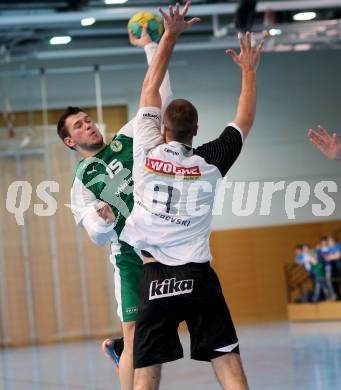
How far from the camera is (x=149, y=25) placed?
5.95m

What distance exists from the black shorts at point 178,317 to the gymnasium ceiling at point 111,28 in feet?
35.0

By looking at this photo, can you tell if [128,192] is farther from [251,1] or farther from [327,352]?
[251,1]

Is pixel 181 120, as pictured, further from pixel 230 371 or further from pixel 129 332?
pixel 129 332

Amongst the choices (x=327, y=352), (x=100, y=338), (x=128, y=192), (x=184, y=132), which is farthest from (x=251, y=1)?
(x=184, y=132)

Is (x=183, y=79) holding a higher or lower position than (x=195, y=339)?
higher

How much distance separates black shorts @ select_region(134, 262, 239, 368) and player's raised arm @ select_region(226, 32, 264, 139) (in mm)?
762

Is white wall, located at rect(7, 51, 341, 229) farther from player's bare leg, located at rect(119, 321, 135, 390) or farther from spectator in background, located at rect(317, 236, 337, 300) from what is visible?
player's bare leg, located at rect(119, 321, 135, 390)

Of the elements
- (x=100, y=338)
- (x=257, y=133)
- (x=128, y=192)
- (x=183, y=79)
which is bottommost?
(x=100, y=338)

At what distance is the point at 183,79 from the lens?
18.4 metres

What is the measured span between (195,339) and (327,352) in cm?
561

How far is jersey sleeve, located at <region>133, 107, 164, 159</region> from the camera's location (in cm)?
441

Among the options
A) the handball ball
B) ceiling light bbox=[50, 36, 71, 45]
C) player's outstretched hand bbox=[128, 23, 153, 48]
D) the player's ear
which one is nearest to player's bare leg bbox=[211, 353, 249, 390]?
the player's ear

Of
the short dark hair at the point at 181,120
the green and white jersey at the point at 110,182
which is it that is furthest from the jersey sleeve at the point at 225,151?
the green and white jersey at the point at 110,182

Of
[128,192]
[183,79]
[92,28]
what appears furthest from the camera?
[183,79]
